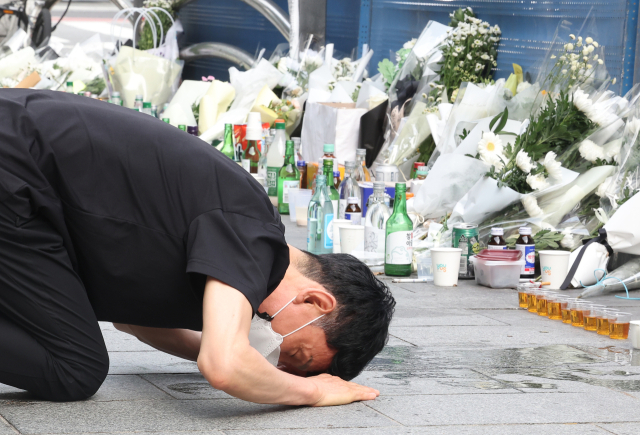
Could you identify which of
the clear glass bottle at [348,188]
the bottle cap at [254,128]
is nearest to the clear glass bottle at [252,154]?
the bottle cap at [254,128]

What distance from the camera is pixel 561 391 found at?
2.40 metres

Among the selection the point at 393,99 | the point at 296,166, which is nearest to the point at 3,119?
the point at 296,166

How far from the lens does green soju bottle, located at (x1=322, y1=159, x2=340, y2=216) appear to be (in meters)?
4.89

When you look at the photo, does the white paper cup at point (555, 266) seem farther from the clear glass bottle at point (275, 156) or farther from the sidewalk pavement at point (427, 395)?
the clear glass bottle at point (275, 156)

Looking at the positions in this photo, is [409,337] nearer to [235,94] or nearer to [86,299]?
[86,299]

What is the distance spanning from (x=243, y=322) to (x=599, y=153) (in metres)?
3.03

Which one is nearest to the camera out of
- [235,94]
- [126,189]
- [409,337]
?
[126,189]

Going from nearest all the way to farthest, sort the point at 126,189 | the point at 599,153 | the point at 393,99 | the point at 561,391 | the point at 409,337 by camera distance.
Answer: the point at 126,189 < the point at 561,391 < the point at 409,337 < the point at 599,153 < the point at 393,99

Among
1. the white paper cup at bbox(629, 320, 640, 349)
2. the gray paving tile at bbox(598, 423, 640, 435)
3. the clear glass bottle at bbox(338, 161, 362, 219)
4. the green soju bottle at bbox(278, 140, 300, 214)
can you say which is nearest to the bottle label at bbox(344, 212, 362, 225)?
the clear glass bottle at bbox(338, 161, 362, 219)

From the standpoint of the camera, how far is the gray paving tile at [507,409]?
2.11 m

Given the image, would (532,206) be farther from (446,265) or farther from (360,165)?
(360,165)

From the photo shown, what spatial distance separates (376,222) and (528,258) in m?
0.76

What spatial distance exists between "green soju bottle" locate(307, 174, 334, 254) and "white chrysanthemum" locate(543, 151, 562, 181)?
110 cm

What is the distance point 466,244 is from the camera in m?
4.30
